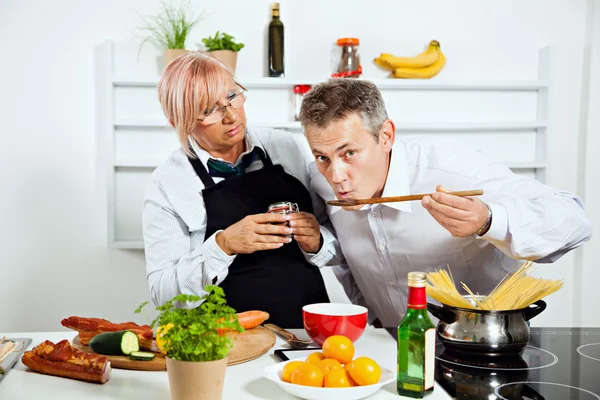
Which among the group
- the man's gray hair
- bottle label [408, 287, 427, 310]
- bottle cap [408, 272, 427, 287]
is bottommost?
bottle label [408, 287, 427, 310]

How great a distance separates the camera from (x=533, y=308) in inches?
60.6

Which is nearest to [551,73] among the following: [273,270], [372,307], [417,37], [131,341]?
[417,37]

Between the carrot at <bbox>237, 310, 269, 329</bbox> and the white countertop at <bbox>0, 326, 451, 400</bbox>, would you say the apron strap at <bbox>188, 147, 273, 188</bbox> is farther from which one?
the white countertop at <bbox>0, 326, 451, 400</bbox>

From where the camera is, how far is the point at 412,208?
6.73 feet

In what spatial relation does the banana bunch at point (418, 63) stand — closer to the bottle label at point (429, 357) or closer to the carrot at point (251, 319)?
the carrot at point (251, 319)

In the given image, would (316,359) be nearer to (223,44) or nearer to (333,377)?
(333,377)

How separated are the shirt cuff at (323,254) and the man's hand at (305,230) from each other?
0.03m

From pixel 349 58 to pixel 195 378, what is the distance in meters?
2.54

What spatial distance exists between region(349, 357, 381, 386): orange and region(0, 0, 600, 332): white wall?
Answer: 8.13 ft

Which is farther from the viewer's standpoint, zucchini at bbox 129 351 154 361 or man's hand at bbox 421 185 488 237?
man's hand at bbox 421 185 488 237

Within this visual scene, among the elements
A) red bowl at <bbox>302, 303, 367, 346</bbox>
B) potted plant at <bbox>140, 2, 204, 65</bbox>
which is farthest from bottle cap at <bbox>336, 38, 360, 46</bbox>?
red bowl at <bbox>302, 303, 367, 346</bbox>

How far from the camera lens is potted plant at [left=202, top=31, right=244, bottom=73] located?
3301mm

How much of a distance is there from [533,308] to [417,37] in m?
2.39

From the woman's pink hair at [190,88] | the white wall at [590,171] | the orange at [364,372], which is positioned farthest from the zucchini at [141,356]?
the white wall at [590,171]
